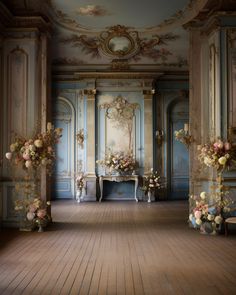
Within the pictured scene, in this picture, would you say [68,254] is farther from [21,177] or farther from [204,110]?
[204,110]

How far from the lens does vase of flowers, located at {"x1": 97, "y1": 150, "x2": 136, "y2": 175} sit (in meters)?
14.7

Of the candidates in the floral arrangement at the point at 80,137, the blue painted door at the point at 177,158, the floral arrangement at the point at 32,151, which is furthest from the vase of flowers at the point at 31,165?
the blue painted door at the point at 177,158

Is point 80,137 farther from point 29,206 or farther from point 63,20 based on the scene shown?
point 29,206

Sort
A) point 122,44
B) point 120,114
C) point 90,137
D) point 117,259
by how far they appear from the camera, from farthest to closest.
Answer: point 120,114
point 90,137
point 122,44
point 117,259

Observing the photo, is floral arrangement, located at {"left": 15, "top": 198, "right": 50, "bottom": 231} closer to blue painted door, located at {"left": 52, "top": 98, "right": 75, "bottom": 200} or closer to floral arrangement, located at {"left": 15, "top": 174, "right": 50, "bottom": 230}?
floral arrangement, located at {"left": 15, "top": 174, "right": 50, "bottom": 230}

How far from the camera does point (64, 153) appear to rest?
51.1 feet

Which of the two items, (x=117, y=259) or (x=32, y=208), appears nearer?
(x=117, y=259)

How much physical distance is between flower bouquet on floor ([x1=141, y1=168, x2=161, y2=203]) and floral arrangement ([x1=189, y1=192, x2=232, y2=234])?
19.4ft

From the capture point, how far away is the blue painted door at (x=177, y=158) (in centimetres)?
1553

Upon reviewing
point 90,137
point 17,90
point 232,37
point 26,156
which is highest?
point 232,37

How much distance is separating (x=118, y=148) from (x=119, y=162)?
2.11ft

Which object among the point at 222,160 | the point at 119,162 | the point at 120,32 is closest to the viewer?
the point at 222,160

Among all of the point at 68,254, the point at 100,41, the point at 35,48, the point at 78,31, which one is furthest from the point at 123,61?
the point at 68,254

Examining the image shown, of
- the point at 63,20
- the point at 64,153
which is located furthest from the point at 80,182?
the point at 63,20
